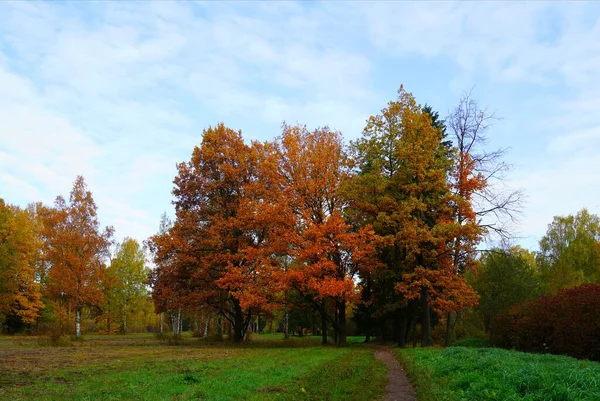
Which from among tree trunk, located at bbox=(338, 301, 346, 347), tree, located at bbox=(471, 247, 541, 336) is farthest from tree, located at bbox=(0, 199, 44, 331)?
tree, located at bbox=(471, 247, 541, 336)

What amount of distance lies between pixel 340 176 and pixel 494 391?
82.1 ft

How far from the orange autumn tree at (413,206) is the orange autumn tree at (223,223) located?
747cm

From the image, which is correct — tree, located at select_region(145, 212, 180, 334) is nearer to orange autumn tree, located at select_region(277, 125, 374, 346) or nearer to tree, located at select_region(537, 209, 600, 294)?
orange autumn tree, located at select_region(277, 125, 374, 346)

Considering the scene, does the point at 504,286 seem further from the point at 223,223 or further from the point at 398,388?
the point at 398,388

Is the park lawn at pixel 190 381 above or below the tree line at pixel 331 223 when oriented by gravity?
below

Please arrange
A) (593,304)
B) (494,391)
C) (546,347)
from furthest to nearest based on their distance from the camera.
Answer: (546,347), (593,304), (494,391)

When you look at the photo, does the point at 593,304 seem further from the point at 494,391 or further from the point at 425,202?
the point at 494,391

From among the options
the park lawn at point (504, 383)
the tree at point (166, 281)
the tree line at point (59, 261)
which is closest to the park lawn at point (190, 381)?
the park lawn at point (504, 383)

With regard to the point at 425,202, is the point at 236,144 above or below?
above

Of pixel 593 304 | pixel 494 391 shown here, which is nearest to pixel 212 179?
pixel 593 304

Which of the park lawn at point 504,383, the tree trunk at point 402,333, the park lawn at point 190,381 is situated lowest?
the tree trunk at point 402,333

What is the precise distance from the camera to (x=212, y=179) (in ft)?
125

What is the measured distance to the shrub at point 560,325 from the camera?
66.3ft

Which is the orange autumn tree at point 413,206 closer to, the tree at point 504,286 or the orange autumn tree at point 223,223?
the orange autumn tree at point 223,223
